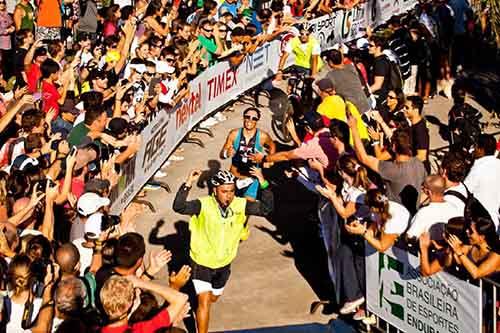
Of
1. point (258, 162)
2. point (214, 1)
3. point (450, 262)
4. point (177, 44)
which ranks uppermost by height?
point (214, 1)

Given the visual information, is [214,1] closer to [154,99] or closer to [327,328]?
[154,99]

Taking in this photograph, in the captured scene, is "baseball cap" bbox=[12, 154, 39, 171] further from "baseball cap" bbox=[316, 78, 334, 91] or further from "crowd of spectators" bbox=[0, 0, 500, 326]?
"baseball cap" bbox=[316, 78, 334, 91]

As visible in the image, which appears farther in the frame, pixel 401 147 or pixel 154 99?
pixel 154 99

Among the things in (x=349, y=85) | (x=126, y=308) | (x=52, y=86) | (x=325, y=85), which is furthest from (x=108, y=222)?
(x=349, y=85)

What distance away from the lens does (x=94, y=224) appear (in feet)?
29.1

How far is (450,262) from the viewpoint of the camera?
27.9ft

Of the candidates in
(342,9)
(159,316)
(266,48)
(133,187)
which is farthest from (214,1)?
(159,316)

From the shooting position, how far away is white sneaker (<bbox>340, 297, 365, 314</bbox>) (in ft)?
33.8

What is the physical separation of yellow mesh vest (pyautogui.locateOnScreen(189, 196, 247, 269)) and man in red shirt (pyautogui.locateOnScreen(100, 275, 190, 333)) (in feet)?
7.21

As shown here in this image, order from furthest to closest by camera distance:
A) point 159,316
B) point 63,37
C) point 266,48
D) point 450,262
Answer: point 63,37
point 266,48
point 450,262
point 159,316

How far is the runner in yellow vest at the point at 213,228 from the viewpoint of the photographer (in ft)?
31.6

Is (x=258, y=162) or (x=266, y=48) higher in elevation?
(x=266, y=48)

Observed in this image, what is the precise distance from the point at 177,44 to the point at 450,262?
909cm

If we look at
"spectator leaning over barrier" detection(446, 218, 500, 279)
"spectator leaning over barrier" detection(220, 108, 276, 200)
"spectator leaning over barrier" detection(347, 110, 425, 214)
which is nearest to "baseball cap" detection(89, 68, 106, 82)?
"spectator leaning over barrier" detection(220, 108, 276, 200)
